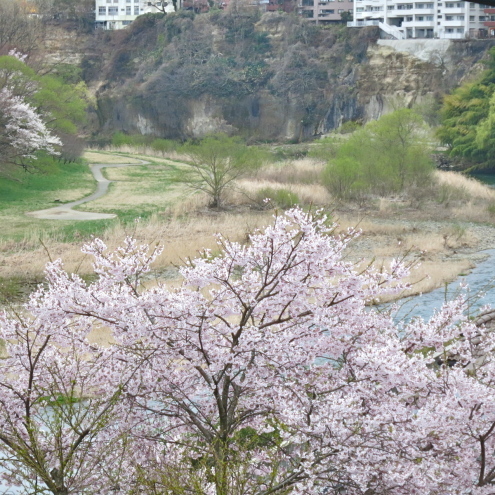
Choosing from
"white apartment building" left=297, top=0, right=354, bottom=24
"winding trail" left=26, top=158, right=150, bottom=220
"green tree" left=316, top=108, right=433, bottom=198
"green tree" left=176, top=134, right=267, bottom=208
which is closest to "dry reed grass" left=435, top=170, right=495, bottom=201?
"green tree" left=316, top=108, right=433, bottom=198

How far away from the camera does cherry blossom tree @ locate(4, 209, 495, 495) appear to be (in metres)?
7.37

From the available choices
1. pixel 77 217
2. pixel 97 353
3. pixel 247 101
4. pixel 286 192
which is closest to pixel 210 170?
pixel 286 192

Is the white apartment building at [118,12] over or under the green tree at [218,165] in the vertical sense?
over

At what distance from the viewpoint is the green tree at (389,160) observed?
1780 inches

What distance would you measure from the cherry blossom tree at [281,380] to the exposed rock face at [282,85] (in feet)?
269

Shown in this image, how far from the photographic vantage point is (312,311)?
827 centimetres

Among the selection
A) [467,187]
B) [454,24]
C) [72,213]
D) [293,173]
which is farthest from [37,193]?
[454,24]

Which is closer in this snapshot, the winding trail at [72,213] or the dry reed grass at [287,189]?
the winding trail at [72,213]

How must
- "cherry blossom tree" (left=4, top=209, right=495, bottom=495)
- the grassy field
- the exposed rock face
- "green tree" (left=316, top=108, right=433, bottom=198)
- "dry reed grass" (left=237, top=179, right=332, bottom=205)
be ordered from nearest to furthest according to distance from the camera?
1. "cherry blossom tree" (left=4, top=209, right=495, bottom=495)
2. the grassy field
3. "dry reed grass" (left=237, top=179, right=332, bottom=205)
4. "green tree" (left=316, top=108, right=433, bottom=198)
5. the exposed rock face

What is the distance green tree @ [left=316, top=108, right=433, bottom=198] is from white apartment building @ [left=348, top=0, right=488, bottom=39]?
157 ft

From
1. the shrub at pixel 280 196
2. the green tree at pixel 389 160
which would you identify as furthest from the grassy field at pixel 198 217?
the green tree at pixel 389 160

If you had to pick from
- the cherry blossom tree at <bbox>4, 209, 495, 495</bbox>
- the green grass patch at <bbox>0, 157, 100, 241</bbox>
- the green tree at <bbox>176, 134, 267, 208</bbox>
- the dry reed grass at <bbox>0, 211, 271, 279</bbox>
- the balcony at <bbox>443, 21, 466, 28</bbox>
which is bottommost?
the dry reed grass at <bbox>0, 211, 271, 279</bbox>

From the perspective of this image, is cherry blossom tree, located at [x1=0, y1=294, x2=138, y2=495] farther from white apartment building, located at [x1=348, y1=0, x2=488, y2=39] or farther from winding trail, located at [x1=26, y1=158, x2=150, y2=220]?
white apartment building, located at [x1=348, y1=0, x2=488, y2=39]

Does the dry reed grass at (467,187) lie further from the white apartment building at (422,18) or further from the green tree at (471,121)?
the white apartment building at (422,18)
